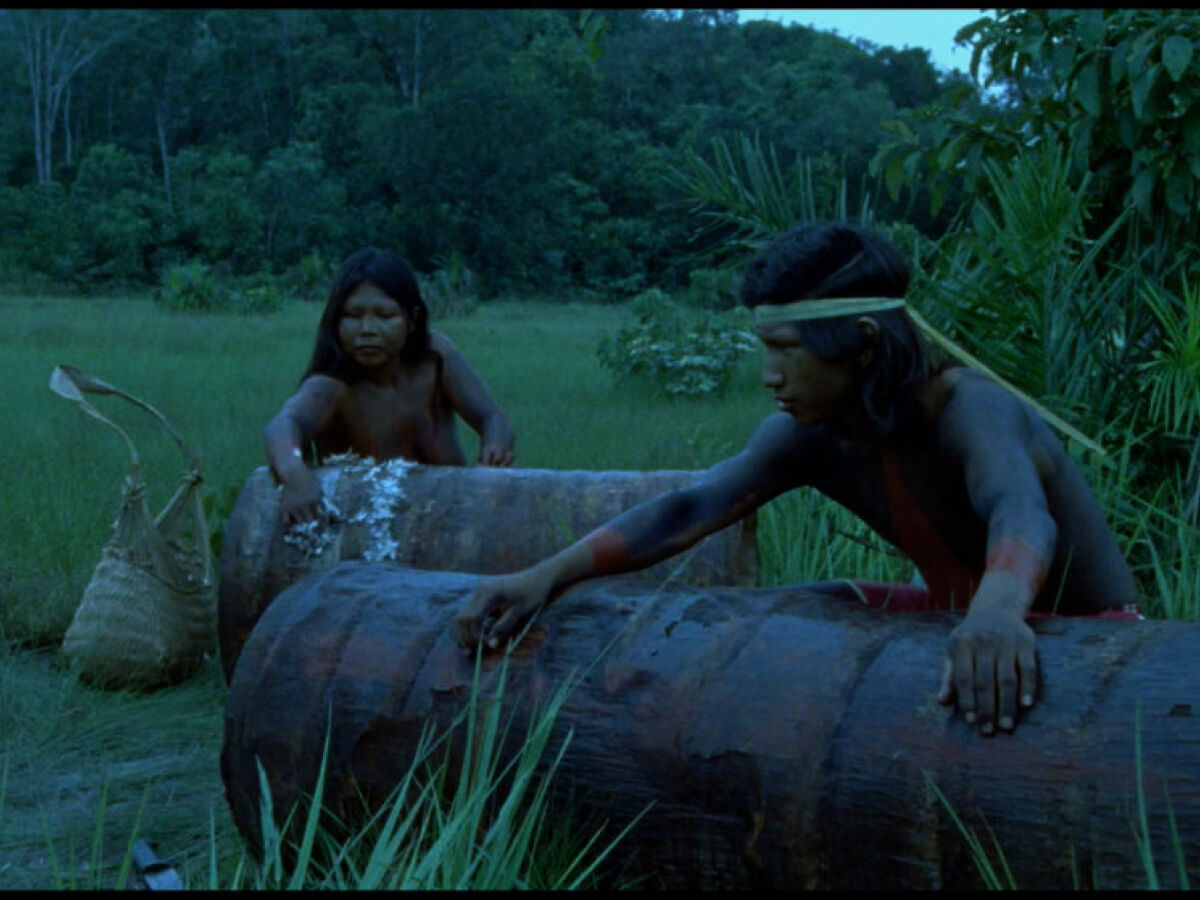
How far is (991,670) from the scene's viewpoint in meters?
2.34

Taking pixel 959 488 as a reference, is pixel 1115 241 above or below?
above

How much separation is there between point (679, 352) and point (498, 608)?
9094 millimetres

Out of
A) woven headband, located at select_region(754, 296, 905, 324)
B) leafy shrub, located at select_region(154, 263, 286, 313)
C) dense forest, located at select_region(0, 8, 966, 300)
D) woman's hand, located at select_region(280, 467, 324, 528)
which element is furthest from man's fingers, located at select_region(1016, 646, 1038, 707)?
dense forest, located at select_region(0, 8, 966, 300)

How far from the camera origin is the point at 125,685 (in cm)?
463

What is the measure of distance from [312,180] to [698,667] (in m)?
25.6

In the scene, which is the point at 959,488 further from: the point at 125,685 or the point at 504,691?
the point at 125,685

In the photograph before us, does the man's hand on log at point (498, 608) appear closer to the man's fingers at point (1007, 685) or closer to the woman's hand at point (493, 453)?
the man's fingers at point (1007, 685)

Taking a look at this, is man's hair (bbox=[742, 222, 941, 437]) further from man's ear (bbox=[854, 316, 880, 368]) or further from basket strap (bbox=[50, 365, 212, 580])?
basket strap (bbox=[50, 365, 212, 580])

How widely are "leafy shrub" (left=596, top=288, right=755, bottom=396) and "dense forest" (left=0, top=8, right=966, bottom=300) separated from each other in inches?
461

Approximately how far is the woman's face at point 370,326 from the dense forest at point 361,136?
18849 mm

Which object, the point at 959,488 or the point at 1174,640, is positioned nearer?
the point at 1174,640

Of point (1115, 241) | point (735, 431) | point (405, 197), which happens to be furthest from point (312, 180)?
A: point (1115, 241)

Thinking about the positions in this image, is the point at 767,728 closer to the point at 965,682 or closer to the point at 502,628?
the point at 965,682

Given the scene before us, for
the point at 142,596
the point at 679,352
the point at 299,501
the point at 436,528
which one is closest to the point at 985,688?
the point at 436,528
